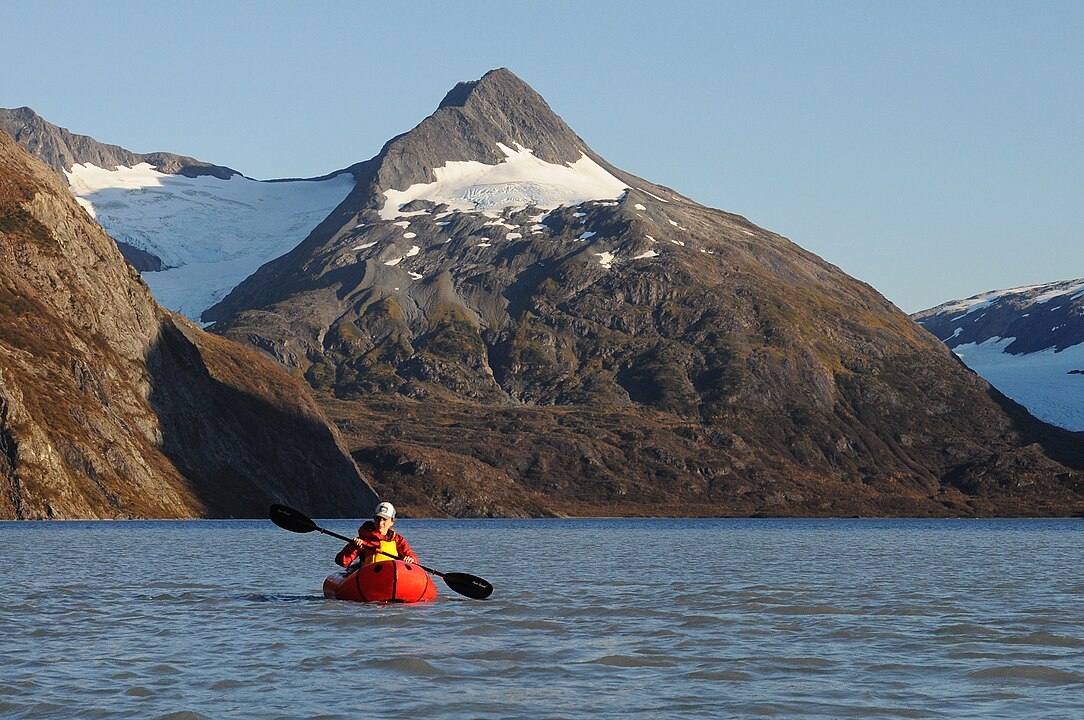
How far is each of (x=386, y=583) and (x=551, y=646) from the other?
11.2m

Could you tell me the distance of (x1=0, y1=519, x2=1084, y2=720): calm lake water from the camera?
2883 centimetres

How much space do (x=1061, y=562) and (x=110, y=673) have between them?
6967 cm

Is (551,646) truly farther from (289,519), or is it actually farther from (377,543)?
(289,519)

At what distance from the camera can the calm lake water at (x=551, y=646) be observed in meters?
28.8

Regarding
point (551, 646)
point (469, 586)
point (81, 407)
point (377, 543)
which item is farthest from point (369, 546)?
point (81, 407)

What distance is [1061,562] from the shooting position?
291 feet

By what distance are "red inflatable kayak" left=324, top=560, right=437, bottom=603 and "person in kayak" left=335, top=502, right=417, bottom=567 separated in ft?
1.18

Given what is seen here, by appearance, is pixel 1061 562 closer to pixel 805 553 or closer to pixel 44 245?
pixel 805 553

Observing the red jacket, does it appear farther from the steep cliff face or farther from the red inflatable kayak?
the steep cliff face

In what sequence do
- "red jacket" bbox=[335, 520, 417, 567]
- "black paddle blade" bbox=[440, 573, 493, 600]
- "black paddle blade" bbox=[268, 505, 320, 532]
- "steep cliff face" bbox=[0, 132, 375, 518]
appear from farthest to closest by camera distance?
"steep cliff face" bbox=[0, 132, 375, 518] < "black paddle blade" bbox=[268, 505, 320, 532] < "black paddle blade" bbox=[440, 573, 493, 600] < "red jacket" bbox=[335, 520, 417, 567]

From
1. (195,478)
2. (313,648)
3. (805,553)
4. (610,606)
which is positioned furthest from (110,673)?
(195,478)

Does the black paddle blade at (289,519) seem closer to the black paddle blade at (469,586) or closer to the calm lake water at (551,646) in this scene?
the calm lake water at (551,646)

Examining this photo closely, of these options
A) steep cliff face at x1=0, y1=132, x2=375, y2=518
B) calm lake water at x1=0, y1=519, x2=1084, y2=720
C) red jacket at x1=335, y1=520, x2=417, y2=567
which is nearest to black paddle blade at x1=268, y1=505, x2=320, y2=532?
calm lake water at x1=0, y1=519, x2=1084, y2=720

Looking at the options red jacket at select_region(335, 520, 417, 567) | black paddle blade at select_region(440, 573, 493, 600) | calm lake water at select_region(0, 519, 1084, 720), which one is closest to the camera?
calm lake water at select_region(0, 519, 1084, 720)
